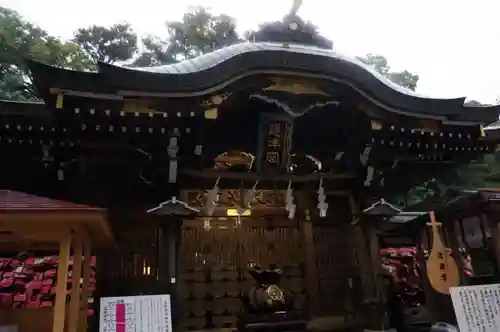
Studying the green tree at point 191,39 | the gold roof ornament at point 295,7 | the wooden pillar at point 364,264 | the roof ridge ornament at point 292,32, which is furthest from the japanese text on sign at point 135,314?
the green tree at point 191,39

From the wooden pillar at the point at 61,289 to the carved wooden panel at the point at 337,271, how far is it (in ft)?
14.1

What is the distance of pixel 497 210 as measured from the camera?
6.04m

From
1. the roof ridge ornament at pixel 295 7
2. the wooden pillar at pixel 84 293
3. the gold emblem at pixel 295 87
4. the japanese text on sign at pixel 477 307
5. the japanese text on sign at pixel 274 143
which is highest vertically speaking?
the roof ridge ornament at pixel 295 7

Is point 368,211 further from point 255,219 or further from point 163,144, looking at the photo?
point 163,144

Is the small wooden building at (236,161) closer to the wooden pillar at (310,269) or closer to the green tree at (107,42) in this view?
the wooden pillar at (310,269)

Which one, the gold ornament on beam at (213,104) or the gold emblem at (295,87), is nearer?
the gold ornament on beam at (213,104)

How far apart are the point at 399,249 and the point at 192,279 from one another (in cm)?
589

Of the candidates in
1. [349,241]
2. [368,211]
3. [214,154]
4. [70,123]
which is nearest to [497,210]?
[368,211]

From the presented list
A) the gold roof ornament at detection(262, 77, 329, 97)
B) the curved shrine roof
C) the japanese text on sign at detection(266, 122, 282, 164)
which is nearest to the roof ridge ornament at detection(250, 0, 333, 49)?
the curved shrine roof

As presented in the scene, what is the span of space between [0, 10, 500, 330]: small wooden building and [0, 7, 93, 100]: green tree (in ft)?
30.7

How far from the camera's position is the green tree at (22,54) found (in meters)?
14.2

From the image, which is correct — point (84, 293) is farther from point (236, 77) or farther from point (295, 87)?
point (295, 87)

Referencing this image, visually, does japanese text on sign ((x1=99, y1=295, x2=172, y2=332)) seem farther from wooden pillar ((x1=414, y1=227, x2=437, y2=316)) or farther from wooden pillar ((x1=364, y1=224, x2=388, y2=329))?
wooden pillar ((x1=414, y1=227, x2=437, y2=316))

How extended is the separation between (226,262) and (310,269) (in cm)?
152
